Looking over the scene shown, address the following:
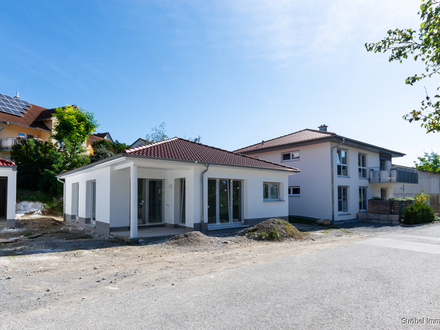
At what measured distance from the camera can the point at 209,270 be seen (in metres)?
A: 6.41

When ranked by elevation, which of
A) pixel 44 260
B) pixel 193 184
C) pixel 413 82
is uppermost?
pixel 413 82

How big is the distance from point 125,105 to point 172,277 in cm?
2141

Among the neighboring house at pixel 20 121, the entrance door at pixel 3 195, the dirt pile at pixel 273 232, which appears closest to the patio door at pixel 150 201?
the dirt pile at pixel 273 232

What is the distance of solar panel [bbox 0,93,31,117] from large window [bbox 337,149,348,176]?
30.6 meters

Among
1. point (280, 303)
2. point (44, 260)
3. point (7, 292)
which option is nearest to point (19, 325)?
point (7, 292)

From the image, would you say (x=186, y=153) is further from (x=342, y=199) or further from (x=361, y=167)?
(x=361, y=167)

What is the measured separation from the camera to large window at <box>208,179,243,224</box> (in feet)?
40.8

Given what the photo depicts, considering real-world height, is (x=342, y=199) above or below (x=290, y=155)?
below

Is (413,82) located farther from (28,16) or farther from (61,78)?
(61,78)

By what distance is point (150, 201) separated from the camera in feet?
45.3

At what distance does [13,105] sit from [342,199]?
1297 inches

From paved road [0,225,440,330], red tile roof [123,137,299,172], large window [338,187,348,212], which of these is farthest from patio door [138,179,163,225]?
large window [338,187,348,212]

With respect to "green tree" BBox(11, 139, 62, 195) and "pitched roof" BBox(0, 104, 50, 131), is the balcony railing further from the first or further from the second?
"pitched roof" BBox(0, 104, 50, 131)

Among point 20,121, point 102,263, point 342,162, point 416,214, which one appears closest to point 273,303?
point 102,263
